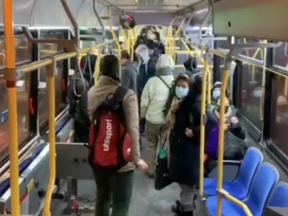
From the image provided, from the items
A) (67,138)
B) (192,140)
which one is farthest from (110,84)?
(67,138)

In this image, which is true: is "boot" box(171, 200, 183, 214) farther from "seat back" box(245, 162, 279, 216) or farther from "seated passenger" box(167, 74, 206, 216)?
"seat back" box(245, 162, 279, 216)

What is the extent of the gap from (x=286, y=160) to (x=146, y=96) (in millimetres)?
2186

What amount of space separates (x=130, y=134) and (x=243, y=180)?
1659 mm

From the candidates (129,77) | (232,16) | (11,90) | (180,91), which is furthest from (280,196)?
(129,77)

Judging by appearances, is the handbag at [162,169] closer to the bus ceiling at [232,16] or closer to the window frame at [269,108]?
the window frame at [269,108]

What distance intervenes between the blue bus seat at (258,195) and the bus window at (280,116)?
1.25 feet

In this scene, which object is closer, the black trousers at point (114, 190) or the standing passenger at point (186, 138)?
the black trousers at point (114, 190)

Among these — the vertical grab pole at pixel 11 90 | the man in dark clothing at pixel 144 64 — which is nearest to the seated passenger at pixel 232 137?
the man in dark clothing at pixel 144 64

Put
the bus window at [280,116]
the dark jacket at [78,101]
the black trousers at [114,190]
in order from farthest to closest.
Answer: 1. the dark jacket at [78,101]
2. the bus window at [280,116]
3. the black trousers at [114,190]

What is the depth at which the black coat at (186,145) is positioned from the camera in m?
4.44

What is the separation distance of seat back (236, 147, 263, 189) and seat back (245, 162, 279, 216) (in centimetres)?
25

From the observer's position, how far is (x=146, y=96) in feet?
19.5

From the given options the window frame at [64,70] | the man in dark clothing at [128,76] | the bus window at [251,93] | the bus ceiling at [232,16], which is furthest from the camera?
the man in dark clothing at [128,76]

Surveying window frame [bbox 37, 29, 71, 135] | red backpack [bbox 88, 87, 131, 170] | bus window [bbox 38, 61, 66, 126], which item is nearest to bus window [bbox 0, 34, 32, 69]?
window frame [bbox 37, 29, 71, 135]
